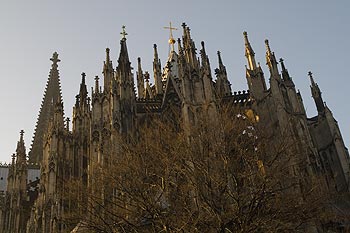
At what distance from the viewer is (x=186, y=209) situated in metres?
13.1

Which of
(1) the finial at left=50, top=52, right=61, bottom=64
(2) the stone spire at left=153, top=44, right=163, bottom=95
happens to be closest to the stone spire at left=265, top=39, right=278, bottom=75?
(2) the stone spire at left=153, top=44, right=163, bottom=95

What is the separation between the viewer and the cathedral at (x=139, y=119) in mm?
24203

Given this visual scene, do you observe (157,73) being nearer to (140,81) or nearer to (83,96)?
(140,81)

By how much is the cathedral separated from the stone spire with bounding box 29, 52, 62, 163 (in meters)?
23.4

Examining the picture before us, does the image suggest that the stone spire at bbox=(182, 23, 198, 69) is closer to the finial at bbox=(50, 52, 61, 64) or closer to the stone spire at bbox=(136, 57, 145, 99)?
the stone spire at bbox=(136, 57, 145, 99)

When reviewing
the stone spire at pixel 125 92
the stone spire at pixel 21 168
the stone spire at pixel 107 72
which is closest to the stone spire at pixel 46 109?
the stone spire at pixel 21 168

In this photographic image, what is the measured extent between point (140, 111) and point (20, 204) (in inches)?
371

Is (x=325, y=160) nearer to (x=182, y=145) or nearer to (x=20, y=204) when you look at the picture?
(x=182, y=145)

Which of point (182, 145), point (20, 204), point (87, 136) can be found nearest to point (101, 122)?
point (87, 136)

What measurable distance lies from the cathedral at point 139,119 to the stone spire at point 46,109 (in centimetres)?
2336

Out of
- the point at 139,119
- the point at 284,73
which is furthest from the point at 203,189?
the point at 284,73

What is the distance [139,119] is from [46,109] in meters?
Answer: 36.6

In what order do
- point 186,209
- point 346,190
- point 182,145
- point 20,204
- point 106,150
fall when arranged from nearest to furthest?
1. point 186,209
2. point 182,145
3. point 106,150
4. point 346,190
5. point 20,204

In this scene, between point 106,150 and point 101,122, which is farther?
point 101,122
